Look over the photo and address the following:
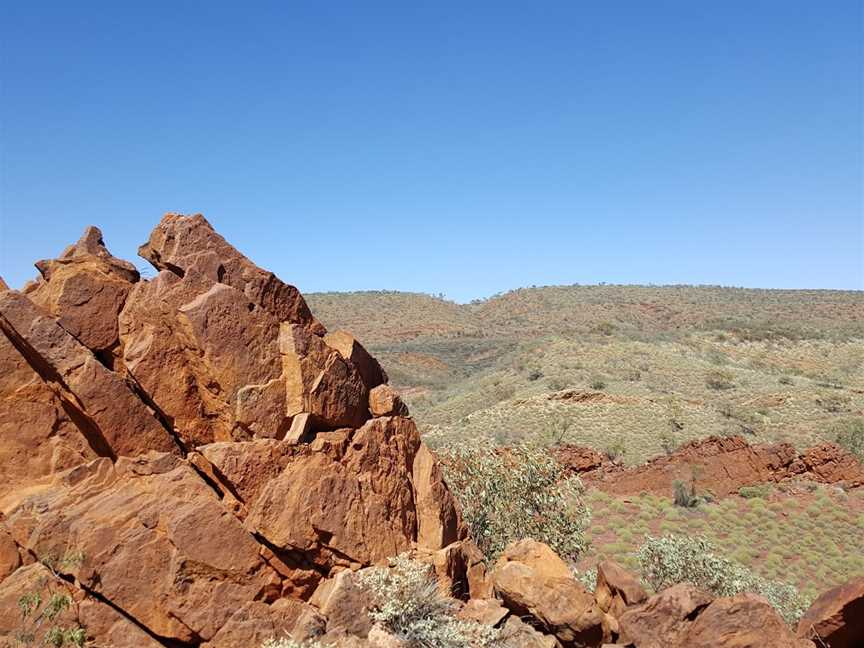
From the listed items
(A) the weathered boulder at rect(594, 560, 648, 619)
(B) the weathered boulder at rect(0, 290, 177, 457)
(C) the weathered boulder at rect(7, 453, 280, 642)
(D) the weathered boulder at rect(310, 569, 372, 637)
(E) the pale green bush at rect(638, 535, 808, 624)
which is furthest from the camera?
(E) the pale green bush at rect(638, 535, 808, 624)

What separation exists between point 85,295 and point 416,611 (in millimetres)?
7301

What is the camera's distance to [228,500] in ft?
32.2

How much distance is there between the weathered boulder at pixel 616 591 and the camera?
466 inches

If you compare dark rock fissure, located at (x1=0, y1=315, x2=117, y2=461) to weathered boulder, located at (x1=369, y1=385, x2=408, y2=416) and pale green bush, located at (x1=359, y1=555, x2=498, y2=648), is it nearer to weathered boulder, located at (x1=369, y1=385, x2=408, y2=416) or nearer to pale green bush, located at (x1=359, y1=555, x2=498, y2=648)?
weathered boulder, located at (x1=369, y1=385, x2=408, y2=416)

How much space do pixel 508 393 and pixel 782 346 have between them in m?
34.4

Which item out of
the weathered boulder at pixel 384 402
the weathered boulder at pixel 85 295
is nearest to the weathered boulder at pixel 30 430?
the weathered boulder at pixel 85 295

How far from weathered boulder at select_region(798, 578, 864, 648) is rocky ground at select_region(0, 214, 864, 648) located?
3cm

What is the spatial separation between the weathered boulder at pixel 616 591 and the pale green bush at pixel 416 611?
2.83 meters

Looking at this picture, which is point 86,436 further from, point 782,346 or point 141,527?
point 782,346

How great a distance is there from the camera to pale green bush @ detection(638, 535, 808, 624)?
16.7m

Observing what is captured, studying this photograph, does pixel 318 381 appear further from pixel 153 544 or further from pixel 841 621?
pixel 841 621

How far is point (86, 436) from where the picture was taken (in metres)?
10.2

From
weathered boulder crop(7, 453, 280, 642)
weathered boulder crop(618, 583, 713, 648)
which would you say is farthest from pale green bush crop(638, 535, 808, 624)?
weathered boulder crop(7, 453, 280, 642)

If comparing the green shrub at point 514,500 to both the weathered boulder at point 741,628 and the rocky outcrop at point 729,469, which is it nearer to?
the weathered boulder at point 741,628
